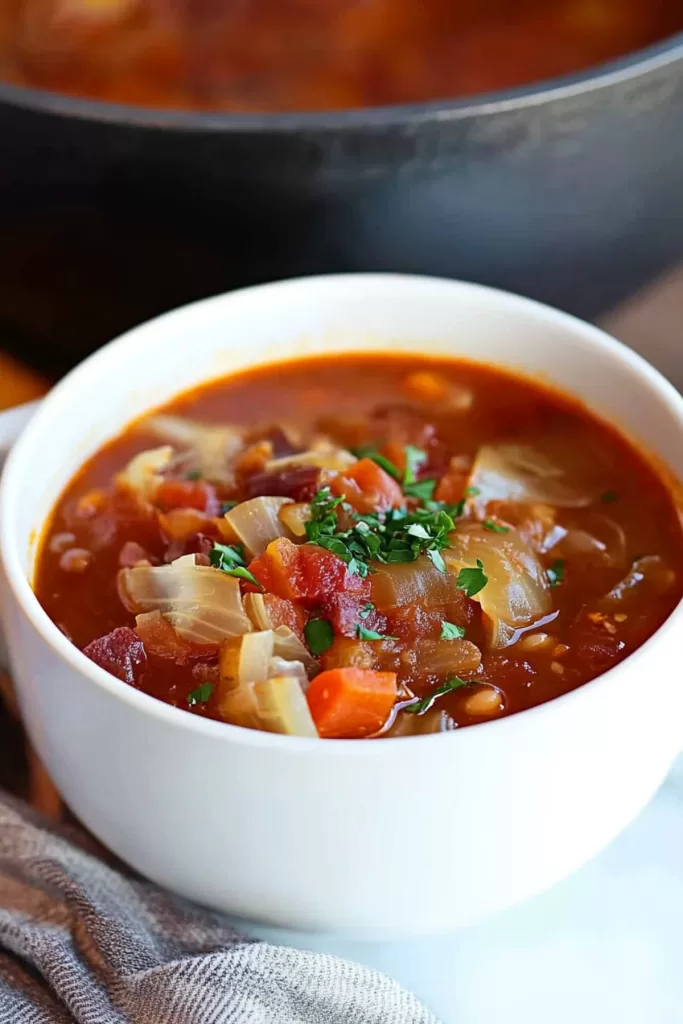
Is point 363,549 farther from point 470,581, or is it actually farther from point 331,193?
point 331,193

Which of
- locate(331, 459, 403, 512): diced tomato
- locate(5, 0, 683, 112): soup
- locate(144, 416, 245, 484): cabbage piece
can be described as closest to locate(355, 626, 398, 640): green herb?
locate(331, 459, 403, 512): diced tomato

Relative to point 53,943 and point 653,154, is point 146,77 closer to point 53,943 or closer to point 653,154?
point 653,154

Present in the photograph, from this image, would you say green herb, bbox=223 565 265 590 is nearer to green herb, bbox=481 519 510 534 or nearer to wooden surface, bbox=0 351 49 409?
green herb, bbox=481 519 510 534

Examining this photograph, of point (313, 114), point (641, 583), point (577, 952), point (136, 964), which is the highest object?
point (313, 114)

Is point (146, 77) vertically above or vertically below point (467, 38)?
below

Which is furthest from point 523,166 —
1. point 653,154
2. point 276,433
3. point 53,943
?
point 53,943

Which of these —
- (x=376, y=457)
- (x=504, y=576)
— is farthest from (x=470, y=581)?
(x=376, y=457)
